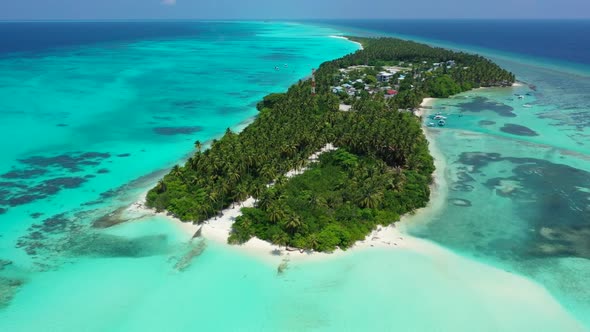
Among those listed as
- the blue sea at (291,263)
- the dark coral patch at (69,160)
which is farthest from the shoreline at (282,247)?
the dark coral patch at (69,160)

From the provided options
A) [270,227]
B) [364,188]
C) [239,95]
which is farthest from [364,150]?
[239,95]

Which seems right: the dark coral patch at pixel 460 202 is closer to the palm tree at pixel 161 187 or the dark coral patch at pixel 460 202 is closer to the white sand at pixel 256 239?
the white sand at pixel 256 239

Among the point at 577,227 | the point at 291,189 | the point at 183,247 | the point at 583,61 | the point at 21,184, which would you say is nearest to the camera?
the point at 183,247

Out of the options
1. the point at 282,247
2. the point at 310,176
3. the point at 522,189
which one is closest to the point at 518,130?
the point at 522,189

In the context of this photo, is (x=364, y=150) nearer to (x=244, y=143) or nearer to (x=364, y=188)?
(x=364, y=188)

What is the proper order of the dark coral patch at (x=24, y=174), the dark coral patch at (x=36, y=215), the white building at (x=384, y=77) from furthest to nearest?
the white building at (x=384, y=77) < the dark coral patch at (x=24, y=174) < the dark coral patch at (x=36, y=215)

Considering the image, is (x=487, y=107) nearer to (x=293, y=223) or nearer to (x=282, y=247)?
(x=293, y=223)
